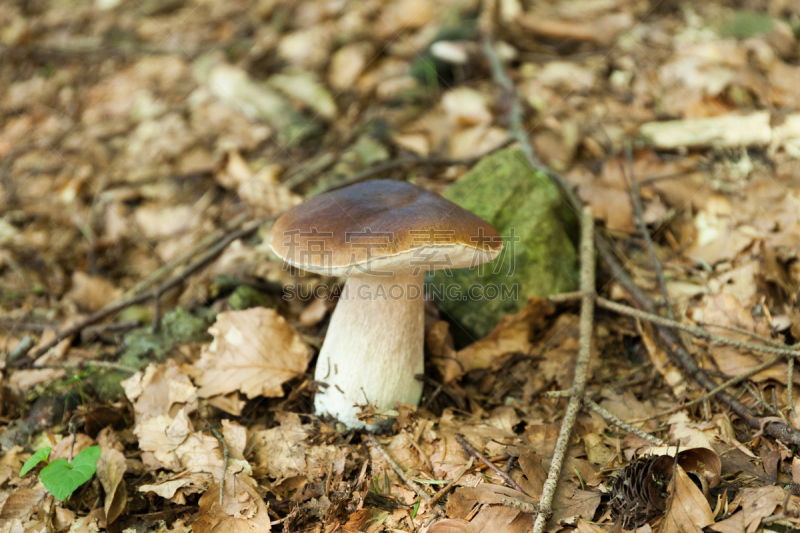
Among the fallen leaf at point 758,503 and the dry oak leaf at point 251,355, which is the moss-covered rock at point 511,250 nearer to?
the dry oak leaf at point 251,355

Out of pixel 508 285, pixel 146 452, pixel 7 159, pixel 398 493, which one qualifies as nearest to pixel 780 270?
pixel 508 285

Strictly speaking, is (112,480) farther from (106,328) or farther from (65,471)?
(106,328)

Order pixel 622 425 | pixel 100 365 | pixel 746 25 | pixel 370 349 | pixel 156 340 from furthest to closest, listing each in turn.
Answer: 1. pixel 746 25
2. pixel 156 340
3. pixel 100 365
4. pixel 370 349
5. pixel 622 425

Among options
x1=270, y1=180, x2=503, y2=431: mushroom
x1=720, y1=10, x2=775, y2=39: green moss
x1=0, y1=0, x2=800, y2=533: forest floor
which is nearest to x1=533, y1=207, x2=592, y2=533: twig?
x1=0, y1=0, x2=800, y2=533: forest floor

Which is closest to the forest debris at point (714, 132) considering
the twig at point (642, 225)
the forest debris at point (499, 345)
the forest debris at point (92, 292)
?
the twig at point (642, 225)

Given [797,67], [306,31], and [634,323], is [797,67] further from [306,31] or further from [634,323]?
[306,31]

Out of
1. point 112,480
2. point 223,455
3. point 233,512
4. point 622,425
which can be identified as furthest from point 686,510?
point 112,480
